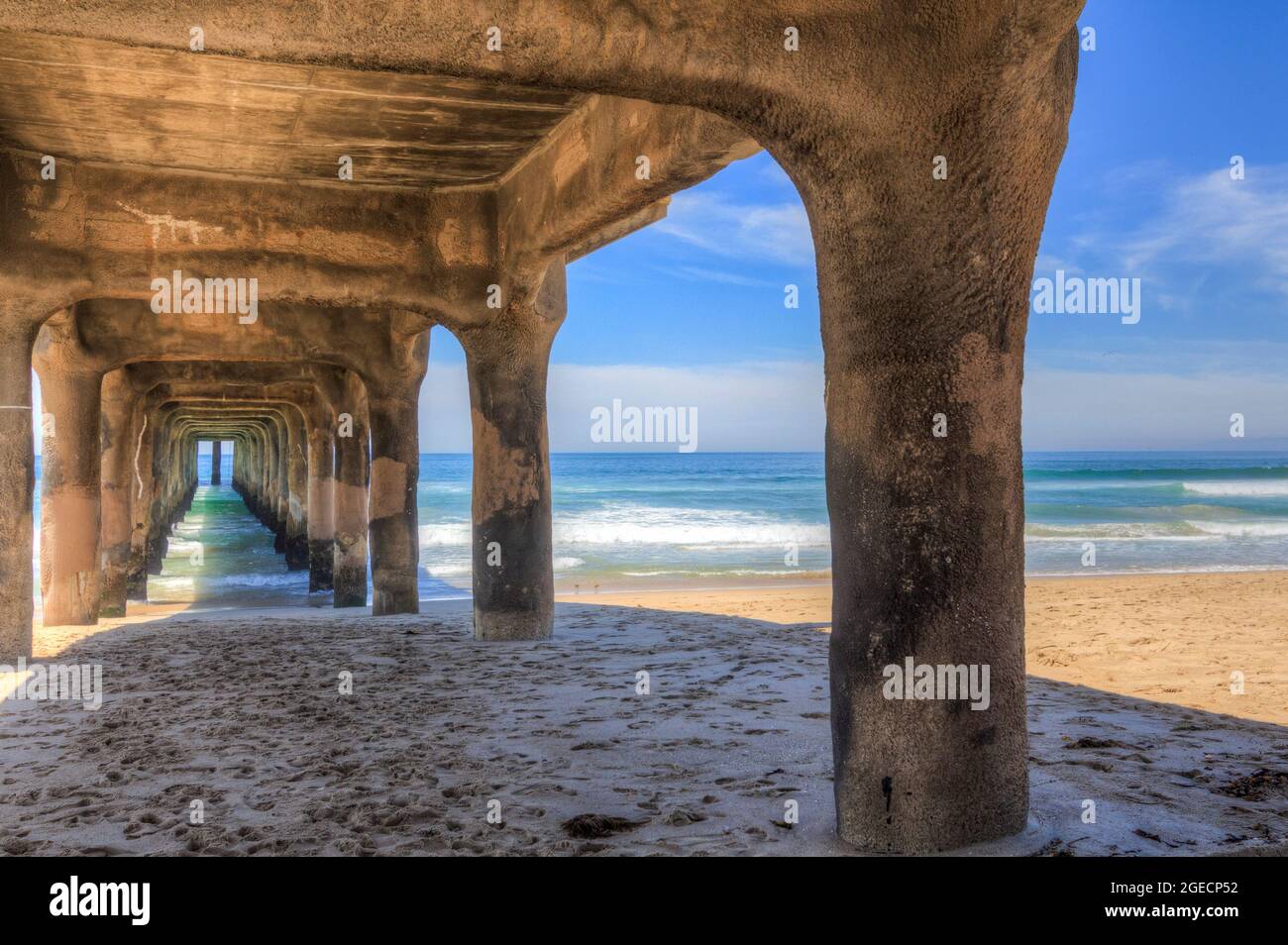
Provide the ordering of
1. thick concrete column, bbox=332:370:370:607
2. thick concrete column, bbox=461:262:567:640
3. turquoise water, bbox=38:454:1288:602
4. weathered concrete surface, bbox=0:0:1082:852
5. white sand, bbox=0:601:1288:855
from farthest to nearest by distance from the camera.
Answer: turquoise water, bbox=38:454:1288:602, thick concrete column, bbox=332:370:370:607, thick concrete column, bbox=461:262:567:640, white sand, bbox=0:601:1288:855, weathered concrete surface, bbox=0:0:1082:852

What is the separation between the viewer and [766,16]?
11.6ft

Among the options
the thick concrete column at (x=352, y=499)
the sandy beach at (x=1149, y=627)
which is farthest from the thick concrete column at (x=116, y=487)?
the sandy beach at (x=1149, y=627)

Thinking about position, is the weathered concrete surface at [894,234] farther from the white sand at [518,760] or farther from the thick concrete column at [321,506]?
the thick concrete column at [321,506]

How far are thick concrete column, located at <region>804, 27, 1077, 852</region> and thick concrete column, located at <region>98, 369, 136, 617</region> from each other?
12.2m

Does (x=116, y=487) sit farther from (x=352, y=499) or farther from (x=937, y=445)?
(x=937, y=445)

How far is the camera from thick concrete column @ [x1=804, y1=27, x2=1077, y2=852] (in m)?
3.48

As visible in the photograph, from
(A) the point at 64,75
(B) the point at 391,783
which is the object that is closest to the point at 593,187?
(A) the point at 64,75

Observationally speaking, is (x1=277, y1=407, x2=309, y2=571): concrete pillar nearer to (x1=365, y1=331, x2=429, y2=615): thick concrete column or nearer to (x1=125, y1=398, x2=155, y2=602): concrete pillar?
(x1=125, y1=398, x2=155, y2=602): concrete pillar

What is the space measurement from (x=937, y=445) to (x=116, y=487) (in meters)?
12.8

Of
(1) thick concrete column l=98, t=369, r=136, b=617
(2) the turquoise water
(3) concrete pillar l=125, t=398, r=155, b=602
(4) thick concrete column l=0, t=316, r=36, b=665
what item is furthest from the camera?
(2) the turquoise water

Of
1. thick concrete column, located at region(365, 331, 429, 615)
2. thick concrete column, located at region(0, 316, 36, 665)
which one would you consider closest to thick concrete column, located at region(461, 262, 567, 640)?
thick concrete column, located at region(365, 331, 429, 615)

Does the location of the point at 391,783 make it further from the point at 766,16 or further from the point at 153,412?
the point at 153,412

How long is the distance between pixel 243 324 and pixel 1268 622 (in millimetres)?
10957

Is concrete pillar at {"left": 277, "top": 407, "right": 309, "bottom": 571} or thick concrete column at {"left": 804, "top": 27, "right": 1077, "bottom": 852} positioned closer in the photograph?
thick concrete column at {"left": 804, "top": 27, "right": 1077, "bottom": 852}
